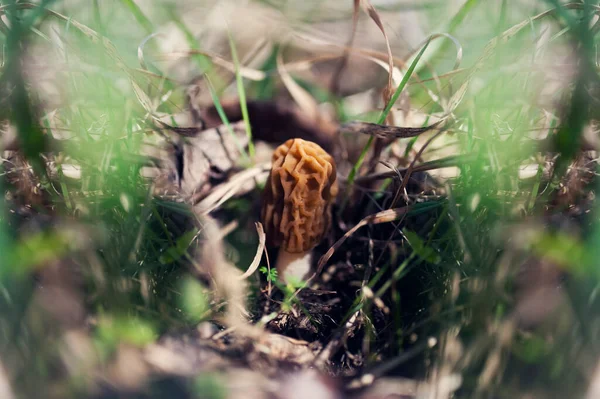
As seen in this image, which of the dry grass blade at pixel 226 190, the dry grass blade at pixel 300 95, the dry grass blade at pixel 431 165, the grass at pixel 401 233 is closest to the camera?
the grass at pixel 401 233

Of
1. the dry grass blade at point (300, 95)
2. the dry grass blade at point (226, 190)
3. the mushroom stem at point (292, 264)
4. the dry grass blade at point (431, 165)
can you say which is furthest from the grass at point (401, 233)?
the dry grass blade at point (300, 95)

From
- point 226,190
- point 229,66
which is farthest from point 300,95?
point 226,190

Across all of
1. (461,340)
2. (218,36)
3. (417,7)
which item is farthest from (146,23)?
(461,340)

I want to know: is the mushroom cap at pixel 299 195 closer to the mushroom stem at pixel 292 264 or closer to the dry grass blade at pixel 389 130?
the mushroom stem at pixel 292 264

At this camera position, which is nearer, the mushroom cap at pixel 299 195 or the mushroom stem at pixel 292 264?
the mushroom cap at pixel 299 195

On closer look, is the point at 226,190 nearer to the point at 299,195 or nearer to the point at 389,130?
the point at 299,195

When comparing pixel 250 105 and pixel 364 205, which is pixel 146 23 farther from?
pixel 364 205
